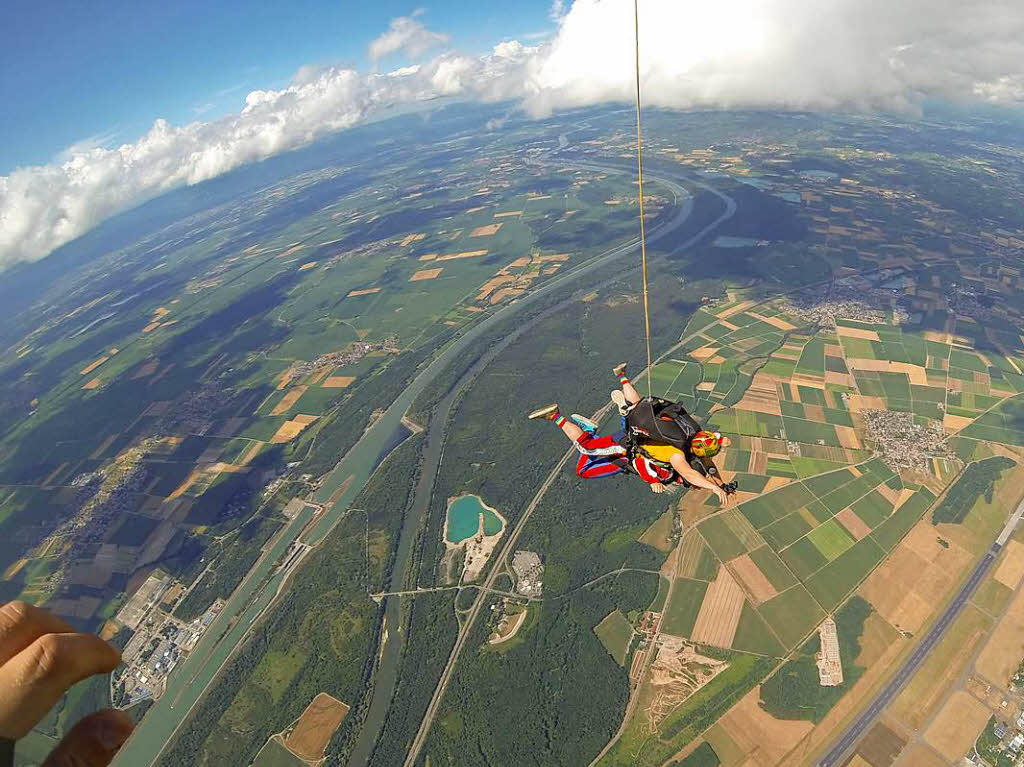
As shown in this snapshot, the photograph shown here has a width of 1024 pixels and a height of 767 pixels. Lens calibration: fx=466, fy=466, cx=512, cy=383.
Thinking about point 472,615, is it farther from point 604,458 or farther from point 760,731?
point 604,458

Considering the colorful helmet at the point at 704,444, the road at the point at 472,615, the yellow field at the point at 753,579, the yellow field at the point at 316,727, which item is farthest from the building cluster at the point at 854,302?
the yellow field at the point at 316,727

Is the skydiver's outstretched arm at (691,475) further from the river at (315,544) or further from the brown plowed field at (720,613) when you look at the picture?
the brown plowed field at (720,613)

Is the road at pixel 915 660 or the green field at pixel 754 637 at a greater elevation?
the green field at pixel 754 637

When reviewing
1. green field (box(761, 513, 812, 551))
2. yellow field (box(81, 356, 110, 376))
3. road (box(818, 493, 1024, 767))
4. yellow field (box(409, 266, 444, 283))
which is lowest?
road (box(818, 493, 1024, 767))

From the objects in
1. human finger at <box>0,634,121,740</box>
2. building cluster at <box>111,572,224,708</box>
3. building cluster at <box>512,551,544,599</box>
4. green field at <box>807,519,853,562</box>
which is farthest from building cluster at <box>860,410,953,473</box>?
building cluster at <box>111,572,224,708</box>

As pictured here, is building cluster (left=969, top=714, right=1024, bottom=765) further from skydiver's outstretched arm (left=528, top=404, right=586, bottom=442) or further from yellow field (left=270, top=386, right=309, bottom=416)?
yellow field (left=270, top=386, right=309, bottom=416)

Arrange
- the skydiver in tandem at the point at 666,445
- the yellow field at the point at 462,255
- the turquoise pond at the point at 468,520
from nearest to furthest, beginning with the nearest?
the skydiver in tandem at the point at 666,445, the turquoise pond at the point at 468,520, the yellow field at the point at 462,255
